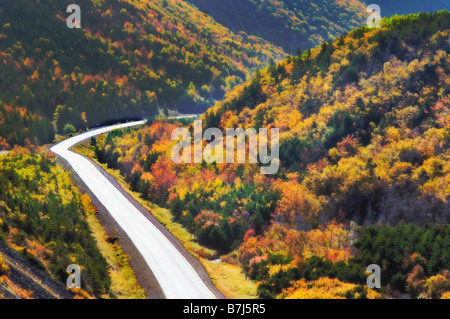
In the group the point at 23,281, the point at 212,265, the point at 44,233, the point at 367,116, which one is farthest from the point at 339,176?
the point at 23,281

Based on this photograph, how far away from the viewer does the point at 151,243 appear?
45219 millimetres

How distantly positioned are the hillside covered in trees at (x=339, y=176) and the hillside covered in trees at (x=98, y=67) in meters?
38.9

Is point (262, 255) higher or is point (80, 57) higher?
point (80, 57)

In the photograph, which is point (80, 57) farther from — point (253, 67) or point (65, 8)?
point (253, 67)

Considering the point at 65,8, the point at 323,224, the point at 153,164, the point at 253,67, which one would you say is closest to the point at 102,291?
the point at 323,224

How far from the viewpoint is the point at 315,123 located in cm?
5819

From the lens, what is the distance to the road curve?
3678 cm

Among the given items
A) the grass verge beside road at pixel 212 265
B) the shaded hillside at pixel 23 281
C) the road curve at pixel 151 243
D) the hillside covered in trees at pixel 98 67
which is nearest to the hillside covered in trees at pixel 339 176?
the grass verge beside road at pixel 212 265

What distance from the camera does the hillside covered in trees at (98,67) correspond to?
104312 millimetres

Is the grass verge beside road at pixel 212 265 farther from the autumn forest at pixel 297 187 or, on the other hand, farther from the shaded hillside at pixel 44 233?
the shaded hillside at pixel 44 233

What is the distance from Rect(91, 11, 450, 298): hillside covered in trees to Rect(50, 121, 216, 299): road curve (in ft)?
15.3

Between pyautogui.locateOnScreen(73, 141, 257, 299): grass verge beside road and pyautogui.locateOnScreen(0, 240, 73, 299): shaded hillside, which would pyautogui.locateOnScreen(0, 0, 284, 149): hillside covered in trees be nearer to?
pyautogui.locateOnScreen(73, 141, 257, 299): grass verge beside road

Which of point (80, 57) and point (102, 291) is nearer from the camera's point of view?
Result: point (102, 291)

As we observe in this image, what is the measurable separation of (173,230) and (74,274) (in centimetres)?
1718
